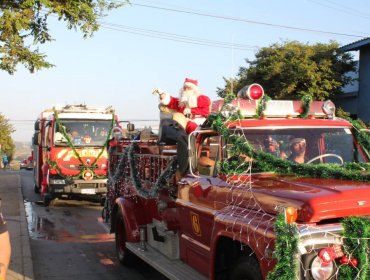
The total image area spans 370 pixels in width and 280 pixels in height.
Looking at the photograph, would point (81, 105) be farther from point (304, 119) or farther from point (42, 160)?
point (304, 119)

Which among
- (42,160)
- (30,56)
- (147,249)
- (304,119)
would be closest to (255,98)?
(304,119)

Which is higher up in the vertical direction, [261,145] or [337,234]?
[261,145]

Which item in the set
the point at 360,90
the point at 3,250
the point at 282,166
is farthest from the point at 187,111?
the point at 360,90

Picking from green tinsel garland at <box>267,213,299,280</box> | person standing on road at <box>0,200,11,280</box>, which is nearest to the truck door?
green tinsel garland at <box>267,213,299,280</box>

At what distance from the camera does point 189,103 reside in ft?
21.0

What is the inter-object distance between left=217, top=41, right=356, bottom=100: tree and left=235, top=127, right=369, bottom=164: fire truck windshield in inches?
610

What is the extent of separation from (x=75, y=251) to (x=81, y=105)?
730 centimetres

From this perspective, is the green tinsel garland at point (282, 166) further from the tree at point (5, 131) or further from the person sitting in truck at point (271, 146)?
the tree at point (5, 131)

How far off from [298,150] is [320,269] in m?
1.64

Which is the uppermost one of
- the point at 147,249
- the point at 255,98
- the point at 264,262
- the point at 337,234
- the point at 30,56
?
the point at 30,56

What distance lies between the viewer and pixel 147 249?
20.9 feet

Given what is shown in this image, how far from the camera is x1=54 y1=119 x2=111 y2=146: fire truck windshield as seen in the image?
13977 mm

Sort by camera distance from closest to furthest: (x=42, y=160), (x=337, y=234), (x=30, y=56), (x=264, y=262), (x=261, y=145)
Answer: (x=337, y=234), (x=264, y=262), (x=261, y=145), (x=30, y=56), (x=42, y=160)

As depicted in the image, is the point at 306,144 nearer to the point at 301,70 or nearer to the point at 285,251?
the point at 285,251
